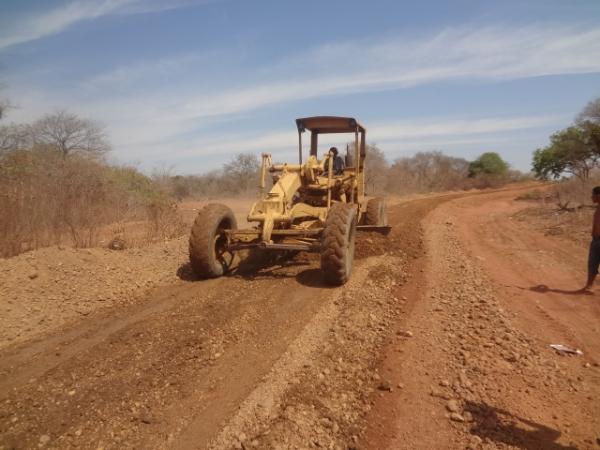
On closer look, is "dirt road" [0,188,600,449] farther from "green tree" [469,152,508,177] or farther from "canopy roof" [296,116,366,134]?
"green tree" [469,152,508,177]

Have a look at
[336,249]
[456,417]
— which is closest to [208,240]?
[336,249]

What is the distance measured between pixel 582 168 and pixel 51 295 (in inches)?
759

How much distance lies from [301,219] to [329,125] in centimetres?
238

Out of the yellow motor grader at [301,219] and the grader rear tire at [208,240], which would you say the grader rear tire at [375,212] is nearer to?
the yellow motor grader at [301,219]

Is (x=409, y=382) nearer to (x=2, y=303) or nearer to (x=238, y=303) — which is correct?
(x=238, y=303)

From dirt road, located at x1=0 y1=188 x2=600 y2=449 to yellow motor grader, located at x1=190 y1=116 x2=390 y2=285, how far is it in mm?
553

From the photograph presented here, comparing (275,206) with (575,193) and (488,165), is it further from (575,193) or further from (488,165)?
(488,165)

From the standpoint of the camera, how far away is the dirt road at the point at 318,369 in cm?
279

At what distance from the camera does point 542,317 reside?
4625 mm

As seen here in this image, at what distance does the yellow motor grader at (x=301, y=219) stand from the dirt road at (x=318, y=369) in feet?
1.81

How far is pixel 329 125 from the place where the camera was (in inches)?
333

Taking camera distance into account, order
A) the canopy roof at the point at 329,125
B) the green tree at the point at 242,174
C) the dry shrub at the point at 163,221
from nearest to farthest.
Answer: the canopy roof at the point at 329,125
the dry shrub at the point at 163,221
the green tree at the point at 242,174

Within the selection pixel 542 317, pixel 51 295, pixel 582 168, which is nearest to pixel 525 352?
pixel 542 317

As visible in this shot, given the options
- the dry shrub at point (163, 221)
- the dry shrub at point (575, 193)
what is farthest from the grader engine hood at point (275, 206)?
the dry shrub at point (575, 193)
